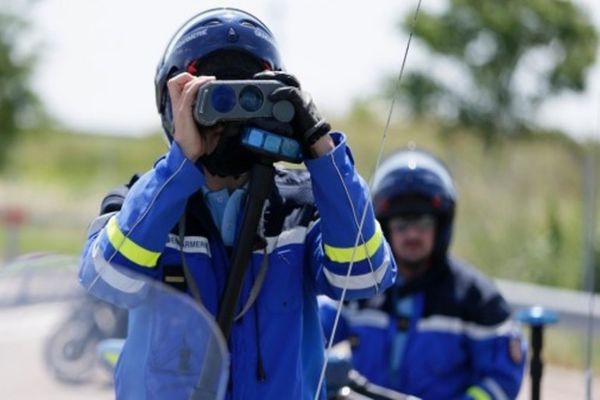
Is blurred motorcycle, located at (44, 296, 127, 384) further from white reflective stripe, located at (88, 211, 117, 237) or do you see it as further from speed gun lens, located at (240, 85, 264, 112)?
speed gun lens, located at (240, 85, 264, 112)

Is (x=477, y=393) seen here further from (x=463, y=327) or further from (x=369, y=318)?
(x=369, y=318)

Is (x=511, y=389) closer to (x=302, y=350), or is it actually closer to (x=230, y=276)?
(x=302, y=350)

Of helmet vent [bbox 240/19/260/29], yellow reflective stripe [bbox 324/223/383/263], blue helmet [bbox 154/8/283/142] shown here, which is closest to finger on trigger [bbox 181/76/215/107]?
blue helmet [bbox 154/8/283/142]

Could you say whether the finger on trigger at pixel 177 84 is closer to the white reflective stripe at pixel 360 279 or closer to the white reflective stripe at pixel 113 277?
the white reflective stripe at pixel 113 277

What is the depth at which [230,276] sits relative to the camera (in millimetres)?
2928

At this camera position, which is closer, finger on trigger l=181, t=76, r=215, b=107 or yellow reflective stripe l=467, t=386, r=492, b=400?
finger on trigger l=181, t=76, r=215, b=107

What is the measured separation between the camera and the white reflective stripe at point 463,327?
15.9ft

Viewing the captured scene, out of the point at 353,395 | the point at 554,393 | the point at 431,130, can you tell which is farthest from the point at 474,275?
the point at 431,130

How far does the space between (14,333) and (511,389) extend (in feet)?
7.63

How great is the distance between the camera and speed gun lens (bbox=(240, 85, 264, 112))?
290 cm

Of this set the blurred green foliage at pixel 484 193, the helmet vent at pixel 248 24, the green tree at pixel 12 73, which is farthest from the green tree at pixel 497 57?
the helmet vent at pixel 248 24

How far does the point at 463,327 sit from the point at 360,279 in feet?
6.01

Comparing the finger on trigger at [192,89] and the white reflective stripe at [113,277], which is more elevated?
the finger on trigger at [192,89]

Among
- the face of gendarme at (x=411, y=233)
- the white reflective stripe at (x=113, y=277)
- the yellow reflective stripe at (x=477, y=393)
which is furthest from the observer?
the face of gendarme at (x=411, y=233)
